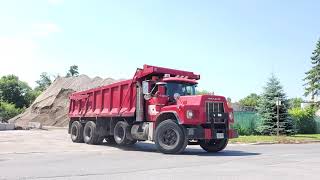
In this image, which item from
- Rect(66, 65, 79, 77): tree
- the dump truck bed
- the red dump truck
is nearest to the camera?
the red dump truck

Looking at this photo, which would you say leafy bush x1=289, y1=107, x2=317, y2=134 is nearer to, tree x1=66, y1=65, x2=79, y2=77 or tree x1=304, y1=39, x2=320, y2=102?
tree x1=304, y1=39, x2=320, y2=102

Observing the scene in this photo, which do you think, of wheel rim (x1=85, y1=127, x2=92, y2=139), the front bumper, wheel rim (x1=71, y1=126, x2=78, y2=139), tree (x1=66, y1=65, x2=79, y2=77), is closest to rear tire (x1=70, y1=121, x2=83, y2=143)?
wheel rim (x1=71, y1=126, x2=78, y2=139)

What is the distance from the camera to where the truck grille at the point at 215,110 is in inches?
699

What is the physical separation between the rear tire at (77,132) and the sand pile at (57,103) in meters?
24.5

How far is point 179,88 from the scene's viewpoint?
19.1 m

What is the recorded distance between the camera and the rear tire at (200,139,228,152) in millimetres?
19031

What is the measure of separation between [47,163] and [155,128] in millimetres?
5701

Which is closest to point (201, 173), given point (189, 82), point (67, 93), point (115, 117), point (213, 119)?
point (213, 119)

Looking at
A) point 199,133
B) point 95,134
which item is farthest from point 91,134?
point 199,133

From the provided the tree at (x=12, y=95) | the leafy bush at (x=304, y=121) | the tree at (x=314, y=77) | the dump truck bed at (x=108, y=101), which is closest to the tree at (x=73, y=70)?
the tree at (x=12, y=95)

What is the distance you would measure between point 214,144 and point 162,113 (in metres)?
2.63

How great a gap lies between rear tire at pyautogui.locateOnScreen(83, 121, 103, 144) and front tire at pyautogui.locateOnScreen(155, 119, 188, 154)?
5.60 m

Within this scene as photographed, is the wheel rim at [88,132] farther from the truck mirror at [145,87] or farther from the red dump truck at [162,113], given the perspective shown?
the truck mirror at [145,87]

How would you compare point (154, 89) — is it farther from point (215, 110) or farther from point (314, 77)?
point (314, 77)
